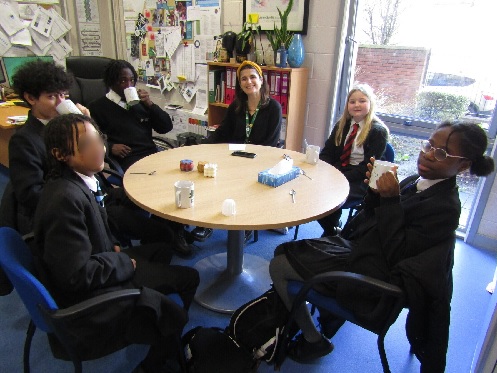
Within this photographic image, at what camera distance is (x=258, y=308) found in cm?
152

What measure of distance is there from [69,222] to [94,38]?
4.07 meters

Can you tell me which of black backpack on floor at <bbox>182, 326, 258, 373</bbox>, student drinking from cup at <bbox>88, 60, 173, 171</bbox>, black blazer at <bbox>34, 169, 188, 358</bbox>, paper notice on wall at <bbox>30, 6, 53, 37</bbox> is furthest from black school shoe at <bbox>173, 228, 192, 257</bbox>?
paper notice on wall at <bbox>30, 6, 53, 37</bbox>

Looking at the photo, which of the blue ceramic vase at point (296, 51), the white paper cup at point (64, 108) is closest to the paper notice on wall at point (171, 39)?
the blue ceramic vase at point (296, 51)

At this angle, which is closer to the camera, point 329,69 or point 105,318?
point 105,318

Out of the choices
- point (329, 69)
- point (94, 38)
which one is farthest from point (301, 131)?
point (94, 38)

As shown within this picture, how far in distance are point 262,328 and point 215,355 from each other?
8.9 inches

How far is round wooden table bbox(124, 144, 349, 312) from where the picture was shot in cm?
136

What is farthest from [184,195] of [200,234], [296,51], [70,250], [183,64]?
[183,64]

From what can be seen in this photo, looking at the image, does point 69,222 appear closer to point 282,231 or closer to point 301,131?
point 282,231

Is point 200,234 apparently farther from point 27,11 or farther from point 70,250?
point 27,11

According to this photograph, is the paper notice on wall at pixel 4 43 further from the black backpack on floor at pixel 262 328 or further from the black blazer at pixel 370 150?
the black backpack on floor at pixel 262 328

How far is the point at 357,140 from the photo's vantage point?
2281 mm

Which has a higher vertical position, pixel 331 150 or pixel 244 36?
pixel 244 36

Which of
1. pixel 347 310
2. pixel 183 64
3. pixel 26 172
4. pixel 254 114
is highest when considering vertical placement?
pixel 183 64
